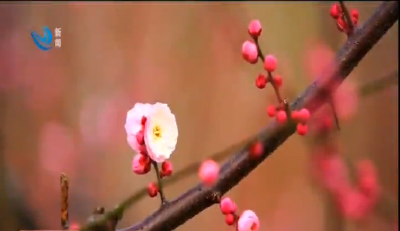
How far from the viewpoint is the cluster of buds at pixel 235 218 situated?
34 centimetres

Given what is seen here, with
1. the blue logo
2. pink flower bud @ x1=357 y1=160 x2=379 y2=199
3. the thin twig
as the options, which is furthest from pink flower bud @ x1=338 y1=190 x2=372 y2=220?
the blue logo

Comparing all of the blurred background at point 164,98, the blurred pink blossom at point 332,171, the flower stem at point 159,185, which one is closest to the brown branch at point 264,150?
the flower stem at point 159,185

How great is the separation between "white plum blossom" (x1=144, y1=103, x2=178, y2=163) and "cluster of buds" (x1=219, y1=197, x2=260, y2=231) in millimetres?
60

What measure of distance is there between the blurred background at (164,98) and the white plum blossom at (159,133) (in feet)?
0.36

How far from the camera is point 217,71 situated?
1.92ft

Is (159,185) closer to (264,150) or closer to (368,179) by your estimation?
(264,150)

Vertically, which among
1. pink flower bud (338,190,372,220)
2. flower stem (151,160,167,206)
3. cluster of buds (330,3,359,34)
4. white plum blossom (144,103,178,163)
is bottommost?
pink flower bud (338,190,372,220)

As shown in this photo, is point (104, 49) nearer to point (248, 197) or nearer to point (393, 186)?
point (248, 197)

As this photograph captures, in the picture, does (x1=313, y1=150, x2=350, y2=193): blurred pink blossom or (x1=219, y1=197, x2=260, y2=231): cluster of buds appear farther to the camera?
(x1=313, y1=150, x2=350, y2=193): blurred pink blossom

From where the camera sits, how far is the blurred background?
19.1 inches

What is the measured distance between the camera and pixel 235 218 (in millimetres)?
350

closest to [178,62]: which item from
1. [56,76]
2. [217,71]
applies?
[217,71]

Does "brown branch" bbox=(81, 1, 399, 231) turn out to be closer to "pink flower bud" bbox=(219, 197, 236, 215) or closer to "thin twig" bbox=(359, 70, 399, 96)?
"pink flower bud" bbox=(219, 197, 236, 215)

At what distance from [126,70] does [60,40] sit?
0.13 meters
